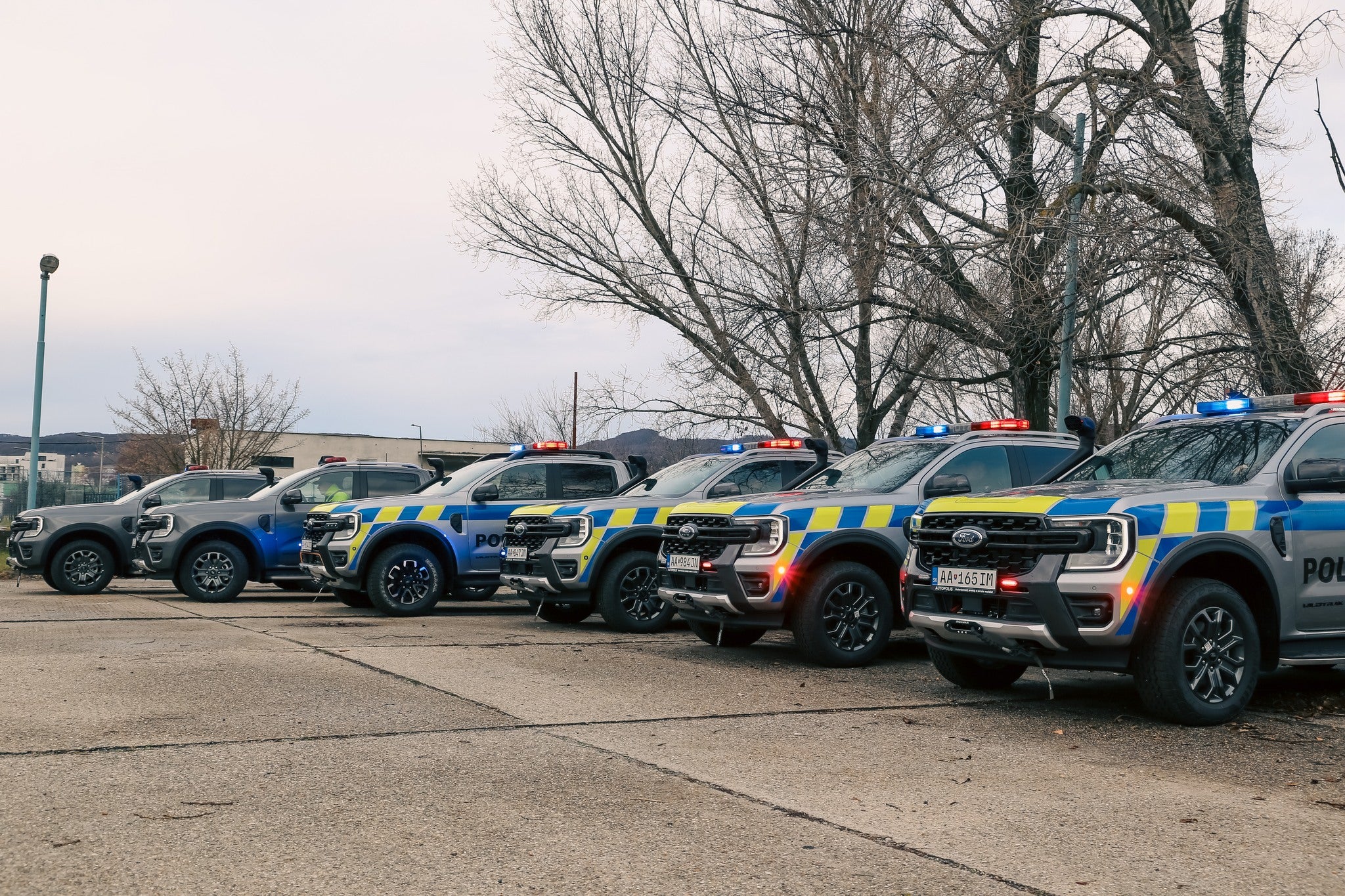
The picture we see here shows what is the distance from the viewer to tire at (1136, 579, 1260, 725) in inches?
274

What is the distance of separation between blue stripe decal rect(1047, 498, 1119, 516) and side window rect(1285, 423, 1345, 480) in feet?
4.62

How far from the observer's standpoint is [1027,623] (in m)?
7.08

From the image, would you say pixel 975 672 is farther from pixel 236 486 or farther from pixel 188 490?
pixel 188 490

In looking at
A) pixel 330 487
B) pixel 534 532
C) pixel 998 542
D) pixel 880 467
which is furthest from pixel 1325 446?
pixel 330 487

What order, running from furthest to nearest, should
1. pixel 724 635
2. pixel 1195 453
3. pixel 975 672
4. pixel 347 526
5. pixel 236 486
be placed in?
1. pixel 236 486
2. pixel 347 526
3. pixel 724 635
4. pixel 975 672
5. pixel 1195 453

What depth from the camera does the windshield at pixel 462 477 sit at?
1487 centimetres

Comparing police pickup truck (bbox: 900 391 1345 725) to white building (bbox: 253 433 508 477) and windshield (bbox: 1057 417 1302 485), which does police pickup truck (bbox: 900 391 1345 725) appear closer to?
windshield (bbox: 1057 417 1302 485)

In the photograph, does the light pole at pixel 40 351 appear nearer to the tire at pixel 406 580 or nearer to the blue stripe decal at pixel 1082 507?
the tire at pixel 406 580

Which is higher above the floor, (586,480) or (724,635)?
(586,480)

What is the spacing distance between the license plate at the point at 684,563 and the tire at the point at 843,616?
86cm

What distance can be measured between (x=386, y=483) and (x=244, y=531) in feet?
6.26

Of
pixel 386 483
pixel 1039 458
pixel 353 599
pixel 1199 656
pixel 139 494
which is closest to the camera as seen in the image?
pixel 1199 656

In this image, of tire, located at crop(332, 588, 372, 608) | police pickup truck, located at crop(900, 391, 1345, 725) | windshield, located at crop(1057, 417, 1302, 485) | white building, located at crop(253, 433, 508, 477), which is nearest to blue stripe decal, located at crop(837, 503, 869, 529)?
police pickup truck, located at crop(900, 391, 1345, 725)

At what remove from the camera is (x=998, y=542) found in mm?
7344
